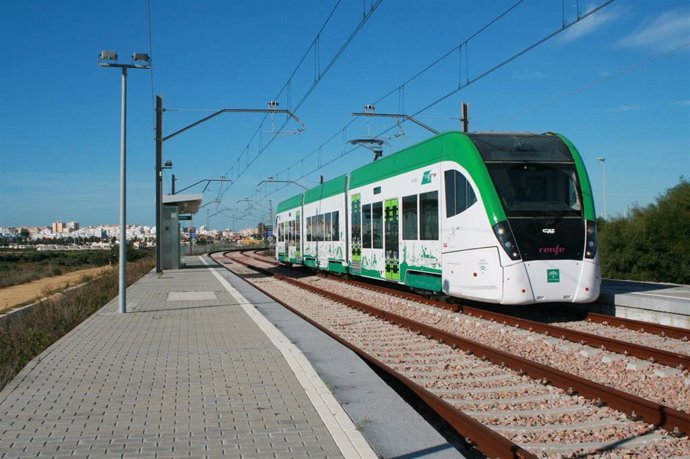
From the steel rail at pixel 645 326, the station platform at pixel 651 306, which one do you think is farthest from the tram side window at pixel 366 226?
the steel rail at pixel 645 326

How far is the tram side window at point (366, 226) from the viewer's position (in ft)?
64.7

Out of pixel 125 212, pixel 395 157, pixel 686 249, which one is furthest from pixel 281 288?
pixel 686 249

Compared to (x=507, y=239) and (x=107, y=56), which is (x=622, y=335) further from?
(x=107, y=56)

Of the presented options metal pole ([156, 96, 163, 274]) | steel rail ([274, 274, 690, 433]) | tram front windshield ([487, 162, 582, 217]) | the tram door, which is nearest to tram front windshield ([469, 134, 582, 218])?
tram front windshield ([487, 162, 582, 217])

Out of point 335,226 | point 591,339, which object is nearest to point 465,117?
point 335,226

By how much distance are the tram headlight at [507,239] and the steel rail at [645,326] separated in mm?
2134

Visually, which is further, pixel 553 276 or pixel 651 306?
pixel 651 306

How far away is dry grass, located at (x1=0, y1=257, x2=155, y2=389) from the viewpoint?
943 cm

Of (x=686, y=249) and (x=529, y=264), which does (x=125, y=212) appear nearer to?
(x=529, y=264)

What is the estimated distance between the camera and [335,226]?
80.4ft

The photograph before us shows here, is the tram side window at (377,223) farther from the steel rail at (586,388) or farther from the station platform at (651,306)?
the steel rail at (586,388)

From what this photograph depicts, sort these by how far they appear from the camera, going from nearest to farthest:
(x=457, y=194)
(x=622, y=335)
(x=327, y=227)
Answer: (x=622, y=335) → (x=457, y=194) → (x=327, y=227)

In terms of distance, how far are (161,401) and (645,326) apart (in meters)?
8.22

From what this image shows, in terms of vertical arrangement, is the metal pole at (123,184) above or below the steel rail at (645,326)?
above
